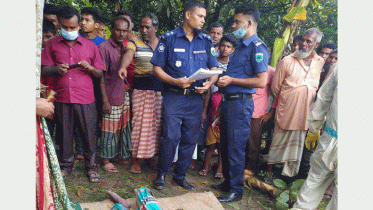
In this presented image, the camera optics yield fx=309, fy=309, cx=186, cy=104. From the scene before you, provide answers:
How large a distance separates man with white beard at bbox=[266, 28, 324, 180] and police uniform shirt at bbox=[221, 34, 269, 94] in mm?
723

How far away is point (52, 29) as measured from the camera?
11.5 feet

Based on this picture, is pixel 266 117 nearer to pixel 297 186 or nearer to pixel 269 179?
pixel 269 179

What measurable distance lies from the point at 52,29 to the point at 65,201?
2298mm

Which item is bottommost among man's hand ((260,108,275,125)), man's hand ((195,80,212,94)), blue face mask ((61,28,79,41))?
man's hand ((260,108,275,125))

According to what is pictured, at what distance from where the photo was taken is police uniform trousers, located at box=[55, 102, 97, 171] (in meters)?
2.99

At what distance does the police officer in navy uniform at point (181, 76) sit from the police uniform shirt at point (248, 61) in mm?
224

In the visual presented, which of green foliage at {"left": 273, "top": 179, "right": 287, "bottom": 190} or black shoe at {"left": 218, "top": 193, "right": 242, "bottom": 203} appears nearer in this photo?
black shoe at {"left": 218, "top": 193, "right": 242, "bottom": 203}

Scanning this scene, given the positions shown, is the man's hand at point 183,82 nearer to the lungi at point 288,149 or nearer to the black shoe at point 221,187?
→ the black shoe at point 221,187

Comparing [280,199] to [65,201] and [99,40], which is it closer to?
[65,201]

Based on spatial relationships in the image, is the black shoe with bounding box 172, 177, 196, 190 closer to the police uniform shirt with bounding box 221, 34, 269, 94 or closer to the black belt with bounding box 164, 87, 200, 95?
the black belt with bounding box 164, 87, 200, 95

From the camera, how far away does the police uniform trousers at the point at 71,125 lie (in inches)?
118

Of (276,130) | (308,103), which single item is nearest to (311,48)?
(308,103)

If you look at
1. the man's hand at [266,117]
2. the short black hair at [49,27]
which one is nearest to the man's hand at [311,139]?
the man's hand at [266,117]

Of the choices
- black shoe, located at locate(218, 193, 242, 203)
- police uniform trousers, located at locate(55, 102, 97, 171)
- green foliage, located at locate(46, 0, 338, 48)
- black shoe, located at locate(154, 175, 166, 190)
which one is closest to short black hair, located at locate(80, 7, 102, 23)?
green foliage, located at locate(46, 0, 338, 48)
